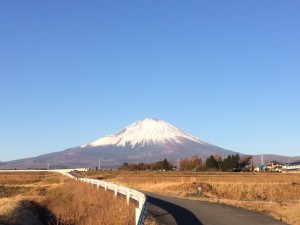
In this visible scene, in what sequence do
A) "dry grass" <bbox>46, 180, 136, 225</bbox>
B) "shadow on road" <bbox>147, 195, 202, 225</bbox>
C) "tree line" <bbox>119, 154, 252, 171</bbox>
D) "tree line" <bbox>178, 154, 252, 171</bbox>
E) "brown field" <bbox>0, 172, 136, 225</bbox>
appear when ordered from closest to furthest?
1. "dry grass" <bbox>46, 180, 136, 225</bbox>
2. "brown field" <bbox>0, 172, 136, 225</bbox>
3. "shadow on road" <bbox>147, 195, 202, 225</bbox>
4. "tree line" <bbox>178, 154, 252, 171</bbox>
5. "tree line" <bbox>119, 154, 252, 171</bbox>

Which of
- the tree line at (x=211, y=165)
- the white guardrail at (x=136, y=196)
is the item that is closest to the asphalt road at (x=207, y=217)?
the white guardrail at (x=136, y=196)

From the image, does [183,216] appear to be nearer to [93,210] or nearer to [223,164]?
[93,210]

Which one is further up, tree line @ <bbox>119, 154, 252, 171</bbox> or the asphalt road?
tree line @ <bbox>119, 154, 252, 171</bbox>

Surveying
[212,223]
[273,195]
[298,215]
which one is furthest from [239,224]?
[273,195]

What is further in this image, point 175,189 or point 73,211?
point 175,189

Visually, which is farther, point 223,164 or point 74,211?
point 223,164

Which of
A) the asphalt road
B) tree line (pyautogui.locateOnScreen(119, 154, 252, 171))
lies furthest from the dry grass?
tree line (pyautogui.locateOnScreen(119, 154, 252, 171))

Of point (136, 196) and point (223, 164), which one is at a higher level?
point (223, 164)

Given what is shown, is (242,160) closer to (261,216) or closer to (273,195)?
(273,195)

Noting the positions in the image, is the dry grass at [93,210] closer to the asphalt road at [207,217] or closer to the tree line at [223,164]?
the asphalt road at [207,217]

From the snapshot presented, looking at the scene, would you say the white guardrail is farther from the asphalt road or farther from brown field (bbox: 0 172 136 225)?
the asphalt road

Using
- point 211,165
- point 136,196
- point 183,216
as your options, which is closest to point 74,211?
point 136,196

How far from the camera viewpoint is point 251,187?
3944 cm

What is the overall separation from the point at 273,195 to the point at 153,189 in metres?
11.4
